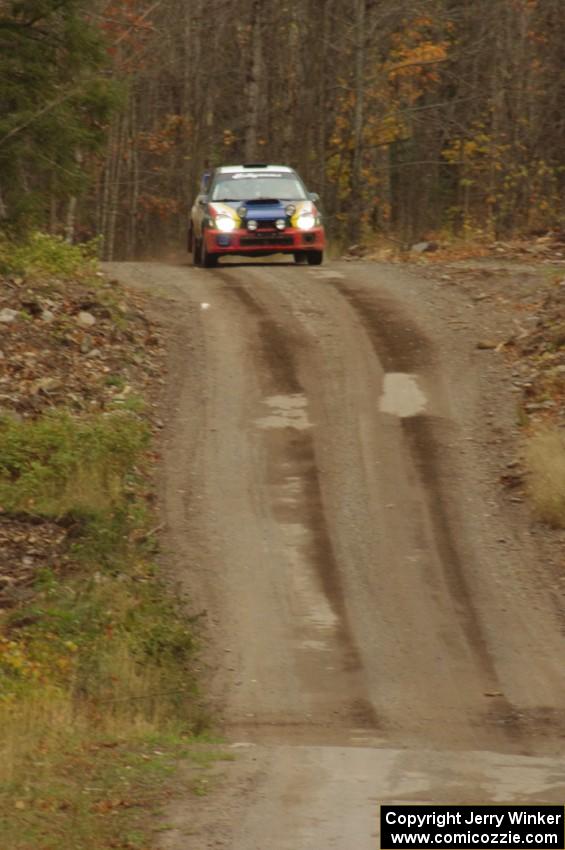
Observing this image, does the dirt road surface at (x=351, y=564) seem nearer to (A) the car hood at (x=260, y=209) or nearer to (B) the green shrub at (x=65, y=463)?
(B) the green shrub at (x=65, y=463)

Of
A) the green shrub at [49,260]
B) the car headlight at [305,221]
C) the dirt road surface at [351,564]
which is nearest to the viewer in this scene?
the dirt road surface at [351,564]

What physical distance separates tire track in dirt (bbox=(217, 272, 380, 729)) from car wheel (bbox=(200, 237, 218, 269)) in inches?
91.6

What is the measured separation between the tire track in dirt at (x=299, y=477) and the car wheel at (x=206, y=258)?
233cm

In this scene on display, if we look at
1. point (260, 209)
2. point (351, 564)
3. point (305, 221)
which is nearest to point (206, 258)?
point (260, 209)

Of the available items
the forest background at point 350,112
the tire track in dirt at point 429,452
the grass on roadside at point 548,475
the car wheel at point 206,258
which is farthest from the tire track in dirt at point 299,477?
the forest background at point 350,112

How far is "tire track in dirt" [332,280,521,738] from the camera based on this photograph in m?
10.9

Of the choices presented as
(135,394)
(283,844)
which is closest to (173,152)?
(135,394)

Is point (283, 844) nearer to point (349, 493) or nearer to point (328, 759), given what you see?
point (328, 759)

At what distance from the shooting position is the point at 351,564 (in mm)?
12625

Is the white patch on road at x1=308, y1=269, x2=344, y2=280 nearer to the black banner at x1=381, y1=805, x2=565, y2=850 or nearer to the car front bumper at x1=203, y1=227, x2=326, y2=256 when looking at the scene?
the car front bumper at x1=203, y1=227, x2=326, y2=256

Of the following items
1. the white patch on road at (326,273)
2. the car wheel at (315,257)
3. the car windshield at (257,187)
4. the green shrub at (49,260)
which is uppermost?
the car windshield at (257,187)

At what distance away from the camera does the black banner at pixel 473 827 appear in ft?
21.0

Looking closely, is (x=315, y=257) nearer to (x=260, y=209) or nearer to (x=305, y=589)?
(x=260, y=209)

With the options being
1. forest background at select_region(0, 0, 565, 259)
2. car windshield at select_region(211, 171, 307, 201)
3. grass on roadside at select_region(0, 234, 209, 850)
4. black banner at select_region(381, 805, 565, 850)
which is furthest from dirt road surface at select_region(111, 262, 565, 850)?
forest background at select_region(0, 0, 565, 259)
